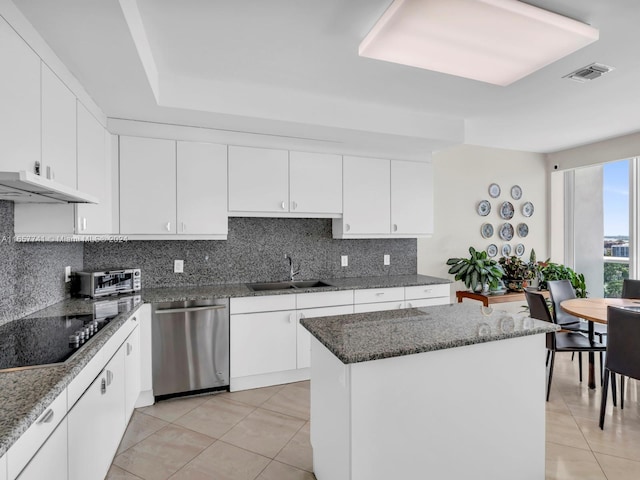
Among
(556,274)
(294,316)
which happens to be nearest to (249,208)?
(294,316)

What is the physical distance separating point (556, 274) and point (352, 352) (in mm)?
4407

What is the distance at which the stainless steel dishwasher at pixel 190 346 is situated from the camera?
110 inches

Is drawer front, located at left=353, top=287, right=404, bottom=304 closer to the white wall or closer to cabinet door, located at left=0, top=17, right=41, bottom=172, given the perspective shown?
the white wall

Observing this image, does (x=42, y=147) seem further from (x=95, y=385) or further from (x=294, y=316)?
(x=294, y=316)

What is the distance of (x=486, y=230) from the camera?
484 centimetres

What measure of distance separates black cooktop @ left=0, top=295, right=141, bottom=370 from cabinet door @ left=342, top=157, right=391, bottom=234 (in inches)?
87.4

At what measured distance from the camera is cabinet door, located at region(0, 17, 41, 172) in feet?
4.61

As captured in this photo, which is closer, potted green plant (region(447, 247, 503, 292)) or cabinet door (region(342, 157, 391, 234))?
cabinet door (region(342, 157, 391, 234))

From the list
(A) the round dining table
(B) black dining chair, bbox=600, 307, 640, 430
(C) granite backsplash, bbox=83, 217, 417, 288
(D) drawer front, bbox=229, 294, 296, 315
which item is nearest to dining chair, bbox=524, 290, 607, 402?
(A) the round dining table

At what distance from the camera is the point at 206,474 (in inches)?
79.4

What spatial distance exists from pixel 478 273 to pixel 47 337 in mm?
4068

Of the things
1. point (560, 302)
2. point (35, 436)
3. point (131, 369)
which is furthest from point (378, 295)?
point (35, 436)

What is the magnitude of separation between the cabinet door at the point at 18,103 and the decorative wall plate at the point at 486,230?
4.77 metres

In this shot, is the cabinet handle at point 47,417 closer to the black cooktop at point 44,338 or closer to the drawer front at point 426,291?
the black cooktop at point 44,338
